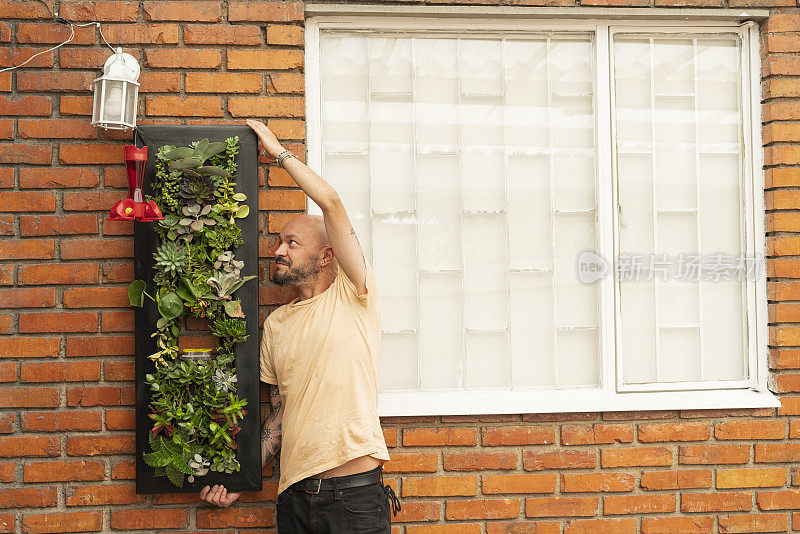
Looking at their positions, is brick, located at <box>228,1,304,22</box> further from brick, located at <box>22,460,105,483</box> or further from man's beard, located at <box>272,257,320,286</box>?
brick, located at <box>22,460,105,483</box>

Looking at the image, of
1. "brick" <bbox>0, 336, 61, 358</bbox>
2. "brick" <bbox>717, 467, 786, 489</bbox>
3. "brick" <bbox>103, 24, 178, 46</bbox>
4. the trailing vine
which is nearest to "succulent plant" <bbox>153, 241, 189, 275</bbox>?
the trailing vine

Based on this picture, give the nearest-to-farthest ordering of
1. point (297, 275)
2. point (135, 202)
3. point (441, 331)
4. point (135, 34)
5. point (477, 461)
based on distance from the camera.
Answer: point (135, 202) → point (297, 275) → point (135, 34) → point (477, 461) → point (441, 331)

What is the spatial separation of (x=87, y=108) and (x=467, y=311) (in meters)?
1.90

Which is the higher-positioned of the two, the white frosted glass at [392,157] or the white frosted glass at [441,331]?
the white frosted glass at [392,157]

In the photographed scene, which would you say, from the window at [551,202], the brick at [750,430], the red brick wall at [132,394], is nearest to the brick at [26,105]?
the red brick wall at [132,394]

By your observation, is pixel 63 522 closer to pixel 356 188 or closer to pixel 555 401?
pixel 356 188

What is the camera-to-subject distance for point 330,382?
8.75ft

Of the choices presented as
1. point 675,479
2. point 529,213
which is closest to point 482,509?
point 675,479

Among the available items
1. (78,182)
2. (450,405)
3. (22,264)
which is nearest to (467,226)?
(450,405)

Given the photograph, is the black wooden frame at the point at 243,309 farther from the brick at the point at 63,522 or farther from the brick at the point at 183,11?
the brick at the point at 183,11

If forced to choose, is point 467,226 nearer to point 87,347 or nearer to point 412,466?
point 412,466

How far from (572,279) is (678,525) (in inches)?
48.0

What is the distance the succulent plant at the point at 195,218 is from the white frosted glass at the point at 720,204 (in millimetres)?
2282

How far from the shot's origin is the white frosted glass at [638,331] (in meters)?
3.24
